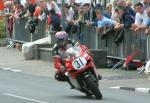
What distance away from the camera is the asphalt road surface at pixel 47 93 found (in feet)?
51.5

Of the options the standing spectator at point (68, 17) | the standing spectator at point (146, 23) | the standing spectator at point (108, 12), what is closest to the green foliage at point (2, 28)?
the standing spectator at point (68, 17)

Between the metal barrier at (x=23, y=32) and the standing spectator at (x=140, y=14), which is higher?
the standing spectator at (x=140, y=14)

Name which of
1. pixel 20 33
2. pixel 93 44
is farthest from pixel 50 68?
pixel 20 33

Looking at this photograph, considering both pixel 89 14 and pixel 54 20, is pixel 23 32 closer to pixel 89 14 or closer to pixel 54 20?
pixel 54 20

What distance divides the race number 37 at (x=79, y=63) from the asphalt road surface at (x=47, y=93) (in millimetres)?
779

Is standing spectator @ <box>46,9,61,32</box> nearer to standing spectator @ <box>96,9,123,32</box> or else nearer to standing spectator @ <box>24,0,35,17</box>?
standing spectator @ <box>24,0,35,17</box>

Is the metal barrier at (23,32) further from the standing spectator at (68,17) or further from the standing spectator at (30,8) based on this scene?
the standing spectator at (68,17)

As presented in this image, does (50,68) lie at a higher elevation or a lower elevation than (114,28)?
lower

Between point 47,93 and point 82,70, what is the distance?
162cm

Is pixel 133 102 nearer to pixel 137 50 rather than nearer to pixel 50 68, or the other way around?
pixel 137 50

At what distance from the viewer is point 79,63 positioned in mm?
16031

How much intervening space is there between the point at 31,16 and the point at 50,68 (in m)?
6.14

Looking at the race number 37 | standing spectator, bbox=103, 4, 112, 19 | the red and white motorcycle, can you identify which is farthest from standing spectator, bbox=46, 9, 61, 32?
the race number 37

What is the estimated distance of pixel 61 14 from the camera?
2758 centimetres
